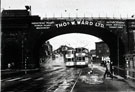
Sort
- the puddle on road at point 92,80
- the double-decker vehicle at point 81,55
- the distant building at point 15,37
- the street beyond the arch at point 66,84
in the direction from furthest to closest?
1. the double-decker vehicle at point 81,55
2. the distant building at point 15,37
3. the puddle on road at point 92,80
4. the street beyond the arch at point 66,84

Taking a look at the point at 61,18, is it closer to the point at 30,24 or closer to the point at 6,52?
the point at 30,24

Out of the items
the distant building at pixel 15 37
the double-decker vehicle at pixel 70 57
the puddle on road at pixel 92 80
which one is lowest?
the puddle on road at pixel 92 80

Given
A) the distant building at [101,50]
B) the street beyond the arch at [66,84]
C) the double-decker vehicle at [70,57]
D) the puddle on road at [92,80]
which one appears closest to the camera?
the street beyond the arch at [66,84]

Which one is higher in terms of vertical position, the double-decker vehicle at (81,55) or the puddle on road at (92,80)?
the double-decker vehicle at (81,55)

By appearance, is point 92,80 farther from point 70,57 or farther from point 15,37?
point 70,57

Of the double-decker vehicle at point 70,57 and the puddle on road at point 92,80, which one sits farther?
the double-decker vehicle at point 70,57

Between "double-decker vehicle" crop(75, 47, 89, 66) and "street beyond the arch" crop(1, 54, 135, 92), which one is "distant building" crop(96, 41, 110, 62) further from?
"street beyond the arch" crop(1, 54, 135, 92)

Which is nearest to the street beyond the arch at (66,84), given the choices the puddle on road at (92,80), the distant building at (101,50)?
the puddle on road at (92,80)

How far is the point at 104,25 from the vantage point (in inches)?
1859

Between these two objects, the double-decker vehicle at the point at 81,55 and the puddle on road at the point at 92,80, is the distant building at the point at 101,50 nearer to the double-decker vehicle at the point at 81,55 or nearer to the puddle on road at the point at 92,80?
the double-decker vehicle at the point at 81,55

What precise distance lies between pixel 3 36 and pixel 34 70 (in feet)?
28.2

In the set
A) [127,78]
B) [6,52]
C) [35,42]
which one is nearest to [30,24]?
[35,42]

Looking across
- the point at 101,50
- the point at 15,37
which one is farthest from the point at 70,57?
the point at 101,50

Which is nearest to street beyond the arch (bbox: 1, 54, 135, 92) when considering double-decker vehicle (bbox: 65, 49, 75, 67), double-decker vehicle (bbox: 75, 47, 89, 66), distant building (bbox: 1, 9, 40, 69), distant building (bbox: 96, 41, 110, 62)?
distant building (bbox: 1, 9, 40, 69)
